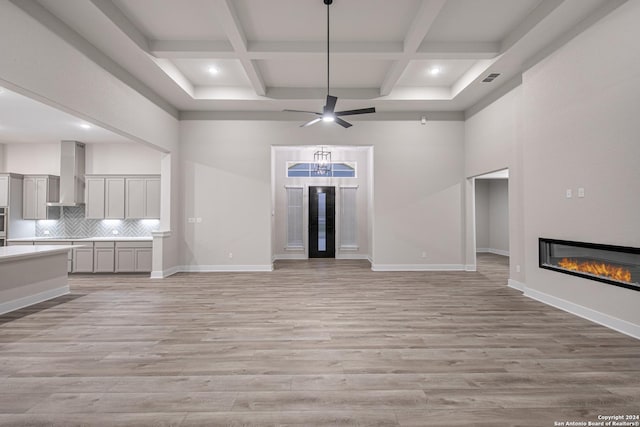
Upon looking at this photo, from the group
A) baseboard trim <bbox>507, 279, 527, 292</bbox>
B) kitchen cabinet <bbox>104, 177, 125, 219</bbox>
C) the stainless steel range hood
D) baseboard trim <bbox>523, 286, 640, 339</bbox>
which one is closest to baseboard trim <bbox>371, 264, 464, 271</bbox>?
baseboard trim <bbox>507, 279, 527, 292</bbox>

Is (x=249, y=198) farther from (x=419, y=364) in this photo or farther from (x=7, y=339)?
(x=419, y=364)

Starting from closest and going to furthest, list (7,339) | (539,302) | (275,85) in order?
(7,339), (539,302), (275,85)

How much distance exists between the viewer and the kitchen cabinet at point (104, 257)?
20.7 ft

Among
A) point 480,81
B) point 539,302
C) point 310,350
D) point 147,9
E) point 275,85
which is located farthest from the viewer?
point 275,85

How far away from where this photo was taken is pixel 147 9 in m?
3.72

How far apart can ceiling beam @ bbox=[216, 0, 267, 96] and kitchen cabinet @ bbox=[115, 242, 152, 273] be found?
4108mm

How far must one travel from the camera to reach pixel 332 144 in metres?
6.75

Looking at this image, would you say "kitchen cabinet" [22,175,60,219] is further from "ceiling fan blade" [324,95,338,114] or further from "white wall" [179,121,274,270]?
"ceiling fan blade" [324,95,338,114]

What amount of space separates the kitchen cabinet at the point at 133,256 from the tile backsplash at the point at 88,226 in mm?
771

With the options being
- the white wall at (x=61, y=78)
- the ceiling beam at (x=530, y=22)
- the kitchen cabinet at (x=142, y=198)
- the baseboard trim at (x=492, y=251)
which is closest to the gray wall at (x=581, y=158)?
the ceiling beam at (x=530, y=22)

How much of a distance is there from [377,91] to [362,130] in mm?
978

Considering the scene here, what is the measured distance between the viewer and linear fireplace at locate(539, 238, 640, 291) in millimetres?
3037

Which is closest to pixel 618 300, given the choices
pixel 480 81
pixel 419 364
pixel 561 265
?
pixel 561 265

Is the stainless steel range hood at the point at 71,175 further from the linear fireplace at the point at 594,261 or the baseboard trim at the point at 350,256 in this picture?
the linear fireplace at the point at 594,261
